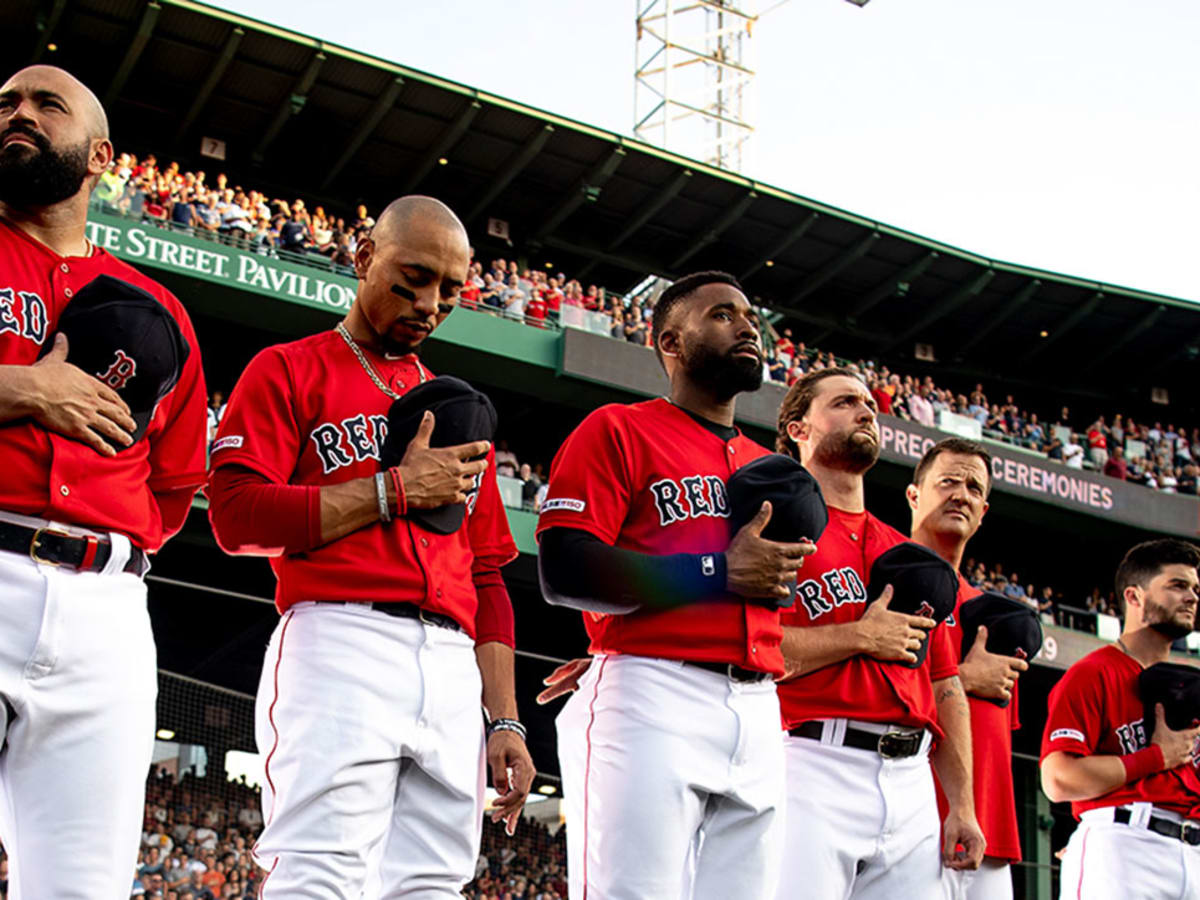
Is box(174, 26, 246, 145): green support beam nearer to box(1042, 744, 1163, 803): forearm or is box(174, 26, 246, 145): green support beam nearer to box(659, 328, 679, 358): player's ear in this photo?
box(659, 328, 679, 358): player's ear

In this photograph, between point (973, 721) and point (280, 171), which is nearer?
point (973, 721)

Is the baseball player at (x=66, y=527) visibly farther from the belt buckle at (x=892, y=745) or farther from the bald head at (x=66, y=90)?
the belt buckle at (x=892, y=745)

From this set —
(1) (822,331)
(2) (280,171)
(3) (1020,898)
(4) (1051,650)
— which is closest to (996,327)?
(1) (822,331)

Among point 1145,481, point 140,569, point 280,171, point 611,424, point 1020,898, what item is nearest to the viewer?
point 140,569

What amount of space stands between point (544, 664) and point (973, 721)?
16.7 m

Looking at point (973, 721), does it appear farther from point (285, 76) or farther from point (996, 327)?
point (996, 327)

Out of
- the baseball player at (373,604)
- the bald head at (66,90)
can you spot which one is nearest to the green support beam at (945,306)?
the baseball player at (373,604)

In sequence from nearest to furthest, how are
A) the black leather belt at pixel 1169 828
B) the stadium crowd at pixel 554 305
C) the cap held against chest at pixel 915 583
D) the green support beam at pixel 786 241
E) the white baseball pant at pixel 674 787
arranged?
the white baseball pant at pixel 674 787 < the cap held against chest at pixel 915 583 < the black leather belt at pixel 1169 828 < the stadium crowd at pixel 554 305 < the green support beam at pixel 786 241

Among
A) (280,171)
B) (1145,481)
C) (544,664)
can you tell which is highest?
(280,171)

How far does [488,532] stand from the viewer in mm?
3895

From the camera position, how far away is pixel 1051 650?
22.4m

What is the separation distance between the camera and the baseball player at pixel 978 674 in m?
5.30

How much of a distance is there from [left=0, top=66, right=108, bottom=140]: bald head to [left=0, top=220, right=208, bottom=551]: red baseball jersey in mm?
309

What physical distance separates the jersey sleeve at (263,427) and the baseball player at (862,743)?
1784 mm
